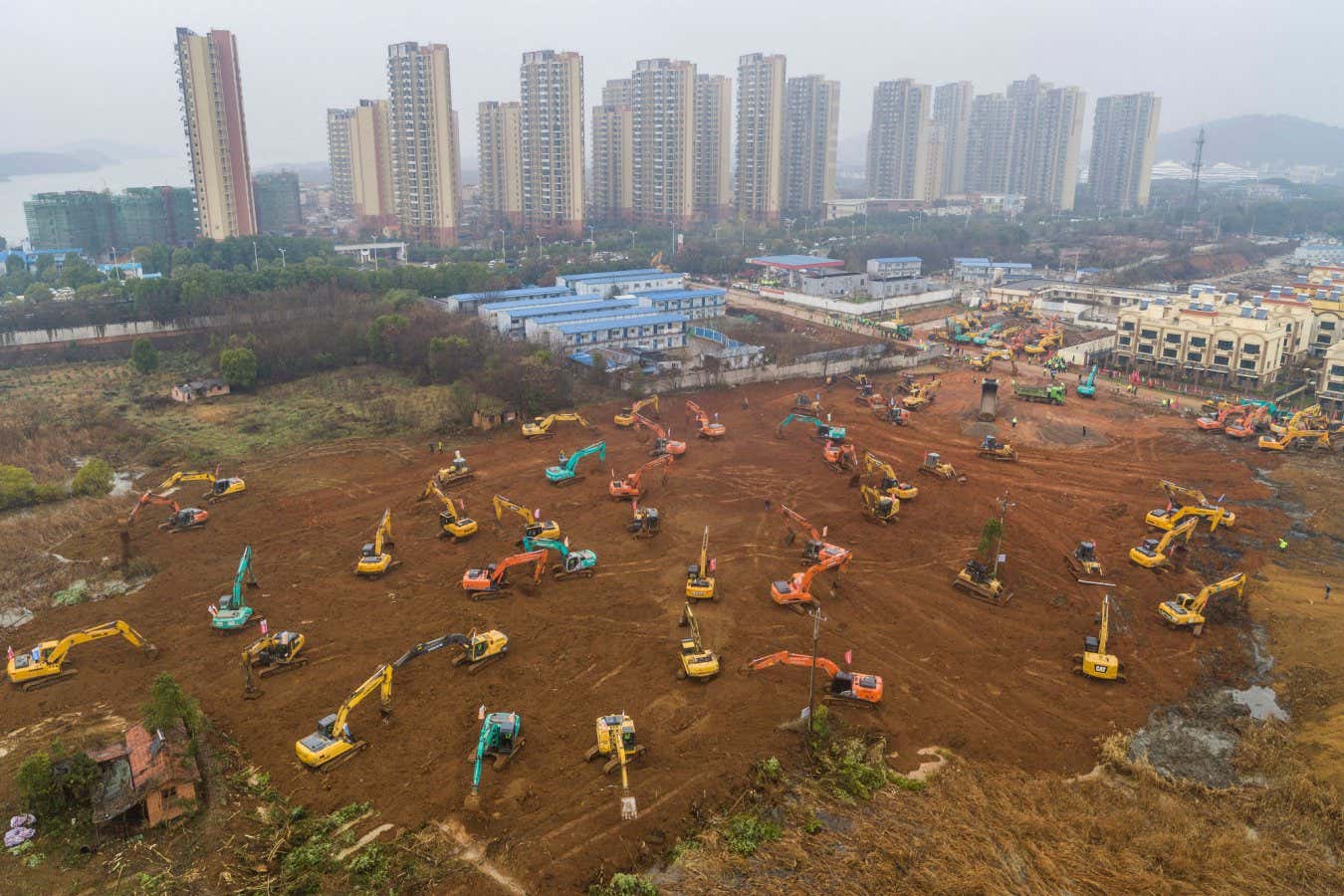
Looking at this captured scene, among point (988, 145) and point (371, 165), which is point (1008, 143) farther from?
point (371, 165)

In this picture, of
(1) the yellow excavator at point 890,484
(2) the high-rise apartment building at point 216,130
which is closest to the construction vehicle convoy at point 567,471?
(1) the yellow excavator at point 890,484

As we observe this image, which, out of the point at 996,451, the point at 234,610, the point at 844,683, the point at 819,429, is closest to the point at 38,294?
the point at 234,610

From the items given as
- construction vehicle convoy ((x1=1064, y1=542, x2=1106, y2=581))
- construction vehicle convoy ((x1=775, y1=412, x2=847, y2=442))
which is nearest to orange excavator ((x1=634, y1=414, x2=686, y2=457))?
construction vehicle convoy ((x1=775, y1=412, x2=847, y2=442))

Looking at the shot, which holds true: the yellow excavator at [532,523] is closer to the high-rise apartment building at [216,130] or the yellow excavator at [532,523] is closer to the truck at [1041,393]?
the truck at [1041,393]

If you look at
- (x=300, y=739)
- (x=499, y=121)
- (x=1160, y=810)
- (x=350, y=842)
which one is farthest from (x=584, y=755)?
(x=499, y=121)

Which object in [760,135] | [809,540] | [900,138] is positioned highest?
[900,138]
